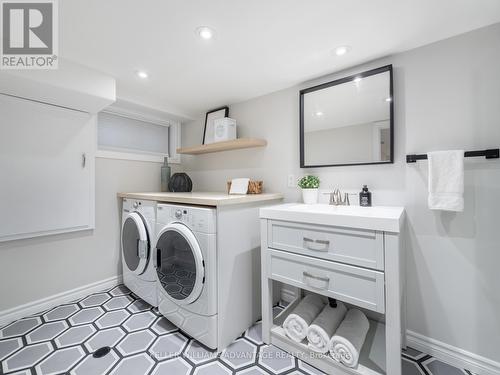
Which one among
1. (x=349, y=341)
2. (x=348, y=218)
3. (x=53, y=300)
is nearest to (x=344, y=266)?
(x=348, y=218)

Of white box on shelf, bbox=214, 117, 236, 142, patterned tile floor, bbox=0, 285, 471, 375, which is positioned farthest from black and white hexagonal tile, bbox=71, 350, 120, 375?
white box on shelf, bbox=214, 117, 236, 142

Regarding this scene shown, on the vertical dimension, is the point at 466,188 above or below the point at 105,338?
above

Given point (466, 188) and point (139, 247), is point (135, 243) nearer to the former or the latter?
point (139, 247)

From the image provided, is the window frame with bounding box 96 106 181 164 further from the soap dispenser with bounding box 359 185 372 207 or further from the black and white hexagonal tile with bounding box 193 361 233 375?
the soap dispenser with bounding box 359 185 372 207

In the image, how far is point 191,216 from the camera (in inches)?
59.0

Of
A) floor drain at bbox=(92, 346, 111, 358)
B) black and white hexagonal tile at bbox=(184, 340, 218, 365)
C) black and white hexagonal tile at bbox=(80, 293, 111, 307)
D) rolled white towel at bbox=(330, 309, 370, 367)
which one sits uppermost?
rolled white towel at bbox=(330, 309, 370, 367)

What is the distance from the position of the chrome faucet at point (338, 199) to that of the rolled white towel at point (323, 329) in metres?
0.75

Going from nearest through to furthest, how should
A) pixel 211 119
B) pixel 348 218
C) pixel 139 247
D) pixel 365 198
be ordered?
pixel 348 218 < pixel 365 198 < pixel 139 247 < pixel 211 119

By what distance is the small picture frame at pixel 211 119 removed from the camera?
2.48 metres

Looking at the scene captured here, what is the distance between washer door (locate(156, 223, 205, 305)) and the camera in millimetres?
1446

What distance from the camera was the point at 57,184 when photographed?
6.24ft

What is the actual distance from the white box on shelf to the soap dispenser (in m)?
1.31

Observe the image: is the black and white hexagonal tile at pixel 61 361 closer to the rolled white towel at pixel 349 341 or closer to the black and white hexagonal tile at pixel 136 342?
the black and white hexagonal tile at pixel 136 342

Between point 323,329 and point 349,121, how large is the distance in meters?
1.43
